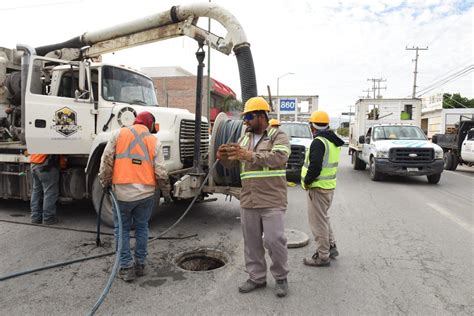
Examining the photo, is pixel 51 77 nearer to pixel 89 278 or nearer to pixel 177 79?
pixel 89 278

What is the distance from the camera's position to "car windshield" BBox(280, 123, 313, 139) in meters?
13.6

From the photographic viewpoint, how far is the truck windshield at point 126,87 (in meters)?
6.56

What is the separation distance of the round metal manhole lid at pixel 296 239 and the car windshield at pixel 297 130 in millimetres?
7787

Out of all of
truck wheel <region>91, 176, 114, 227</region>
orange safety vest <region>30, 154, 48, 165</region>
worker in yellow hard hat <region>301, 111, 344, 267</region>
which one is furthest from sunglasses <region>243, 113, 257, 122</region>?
orange safety vest <region>30, 154, 48, 165</region>

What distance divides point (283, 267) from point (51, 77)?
17.8 ft

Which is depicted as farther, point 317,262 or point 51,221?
point 51,221

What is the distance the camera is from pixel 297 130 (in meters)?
13.9

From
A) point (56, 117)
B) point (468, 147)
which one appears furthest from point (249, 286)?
point (468, 147)

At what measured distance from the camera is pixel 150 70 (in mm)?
46750

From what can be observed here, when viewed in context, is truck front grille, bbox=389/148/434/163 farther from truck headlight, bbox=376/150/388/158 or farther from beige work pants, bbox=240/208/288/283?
beige work pants, bbox=240/208/288/283

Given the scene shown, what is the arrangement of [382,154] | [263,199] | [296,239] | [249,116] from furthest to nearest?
1. [382,154]
2. [296,239]
3. [249,116]
4. [263,199]

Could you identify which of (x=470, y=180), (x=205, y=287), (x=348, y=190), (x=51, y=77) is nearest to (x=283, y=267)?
(x=205, y=287)

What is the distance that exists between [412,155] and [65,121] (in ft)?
32.8

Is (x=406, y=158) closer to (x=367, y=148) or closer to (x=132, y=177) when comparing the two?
(x=367, y=148)
